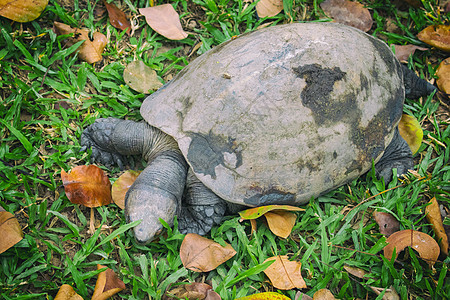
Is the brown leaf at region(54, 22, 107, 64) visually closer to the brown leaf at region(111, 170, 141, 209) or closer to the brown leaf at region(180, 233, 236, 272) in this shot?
the brown leaf at region(111, 170, 141, 209)

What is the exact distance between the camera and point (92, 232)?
3.21 metres

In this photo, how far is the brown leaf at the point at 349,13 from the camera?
4.51 metres

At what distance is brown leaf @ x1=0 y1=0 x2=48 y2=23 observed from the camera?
147 inches

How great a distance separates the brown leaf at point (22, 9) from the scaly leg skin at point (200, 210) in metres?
2.29

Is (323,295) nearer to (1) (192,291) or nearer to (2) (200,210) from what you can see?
(1) (192,291)

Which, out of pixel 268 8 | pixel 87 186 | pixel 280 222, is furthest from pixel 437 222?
pixel 87 186

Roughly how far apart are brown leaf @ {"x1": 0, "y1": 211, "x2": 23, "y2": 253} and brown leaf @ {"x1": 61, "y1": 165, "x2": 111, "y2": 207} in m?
0.44

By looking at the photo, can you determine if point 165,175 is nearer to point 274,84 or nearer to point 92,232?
point 92,232

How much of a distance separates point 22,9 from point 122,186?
206cm

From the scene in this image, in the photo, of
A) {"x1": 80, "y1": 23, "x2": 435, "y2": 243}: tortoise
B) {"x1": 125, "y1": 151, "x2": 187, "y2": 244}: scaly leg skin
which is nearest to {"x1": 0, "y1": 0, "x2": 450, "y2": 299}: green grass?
{"x1": 125, "y1": 151, "x2": 187, "y2": 244}: scaly leg skin

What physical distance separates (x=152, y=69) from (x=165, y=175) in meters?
1.35

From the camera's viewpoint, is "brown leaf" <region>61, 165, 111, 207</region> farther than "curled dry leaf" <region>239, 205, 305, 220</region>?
Yes

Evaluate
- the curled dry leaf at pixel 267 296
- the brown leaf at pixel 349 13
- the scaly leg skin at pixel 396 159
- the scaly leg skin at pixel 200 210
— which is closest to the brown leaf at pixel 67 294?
the scaly leg skin at pixel 200 210

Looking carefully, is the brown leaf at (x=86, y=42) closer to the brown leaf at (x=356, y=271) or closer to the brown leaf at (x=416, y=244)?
the brown leaf at (x=356, y=271)
